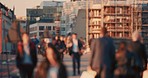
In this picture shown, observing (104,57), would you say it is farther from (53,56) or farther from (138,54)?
(53,56)

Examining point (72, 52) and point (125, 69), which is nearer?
point (125, 69)

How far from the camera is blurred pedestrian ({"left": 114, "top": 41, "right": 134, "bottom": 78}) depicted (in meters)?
13.6

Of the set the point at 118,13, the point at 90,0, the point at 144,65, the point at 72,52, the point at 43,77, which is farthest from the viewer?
the point at 90,0

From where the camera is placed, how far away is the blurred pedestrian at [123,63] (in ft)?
44.7

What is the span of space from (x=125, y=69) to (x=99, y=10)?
8683cm

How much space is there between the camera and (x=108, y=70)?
1355 cm

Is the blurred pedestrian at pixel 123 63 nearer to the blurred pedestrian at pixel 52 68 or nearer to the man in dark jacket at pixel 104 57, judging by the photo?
the man in dark jacket at pixel 104 57

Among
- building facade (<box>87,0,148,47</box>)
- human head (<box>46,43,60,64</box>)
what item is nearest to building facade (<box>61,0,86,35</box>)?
building facade (<box>87,0,148,47</box>)

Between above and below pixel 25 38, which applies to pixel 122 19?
above

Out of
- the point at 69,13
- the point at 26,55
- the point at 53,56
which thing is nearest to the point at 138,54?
the point at 26,55

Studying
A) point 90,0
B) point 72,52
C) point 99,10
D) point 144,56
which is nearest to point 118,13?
point 99,10

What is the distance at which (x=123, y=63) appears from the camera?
13727 mm

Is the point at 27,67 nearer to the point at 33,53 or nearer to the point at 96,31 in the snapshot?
the point at 33,53

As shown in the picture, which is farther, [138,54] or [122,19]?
[122,19]
